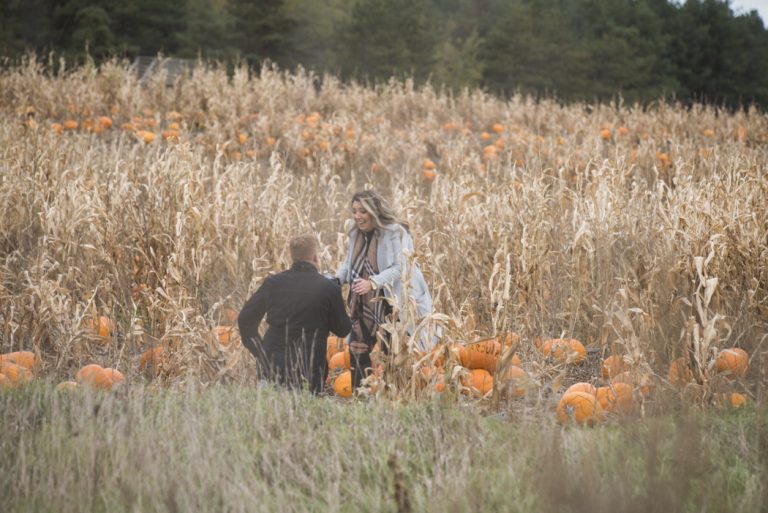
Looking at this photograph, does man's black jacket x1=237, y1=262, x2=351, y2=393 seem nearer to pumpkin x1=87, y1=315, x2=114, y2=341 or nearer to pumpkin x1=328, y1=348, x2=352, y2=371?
pumpkin x1=328, y1=348, x2=352, y2=371

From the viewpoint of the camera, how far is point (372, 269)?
4.76m

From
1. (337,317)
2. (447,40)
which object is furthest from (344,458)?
(447,40)

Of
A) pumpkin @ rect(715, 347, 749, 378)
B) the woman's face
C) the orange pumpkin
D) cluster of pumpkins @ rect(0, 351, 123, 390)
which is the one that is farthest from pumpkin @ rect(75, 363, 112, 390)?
pumpkin @ rect(715, 347, 749, 378)

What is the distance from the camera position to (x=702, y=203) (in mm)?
5633

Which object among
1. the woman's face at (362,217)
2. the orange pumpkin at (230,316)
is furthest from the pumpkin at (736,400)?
the orange pumpkin at (230,316)

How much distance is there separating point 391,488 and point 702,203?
→ 3.89 m

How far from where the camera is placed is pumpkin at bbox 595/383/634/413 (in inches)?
143

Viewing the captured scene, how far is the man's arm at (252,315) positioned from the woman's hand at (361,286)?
1.72 feet

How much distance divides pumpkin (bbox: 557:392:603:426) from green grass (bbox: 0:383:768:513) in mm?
195

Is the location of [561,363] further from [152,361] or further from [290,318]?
[152,361]

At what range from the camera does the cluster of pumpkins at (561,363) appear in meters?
3.84

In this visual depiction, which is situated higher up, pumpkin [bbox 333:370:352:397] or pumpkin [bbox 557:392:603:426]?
pumpkin [bbox 557:392:603:426]

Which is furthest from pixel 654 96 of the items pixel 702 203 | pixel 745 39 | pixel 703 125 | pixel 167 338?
pixel 167 338

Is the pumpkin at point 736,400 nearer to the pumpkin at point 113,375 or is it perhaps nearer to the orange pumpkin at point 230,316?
the orange pumpkin at point 230,316
